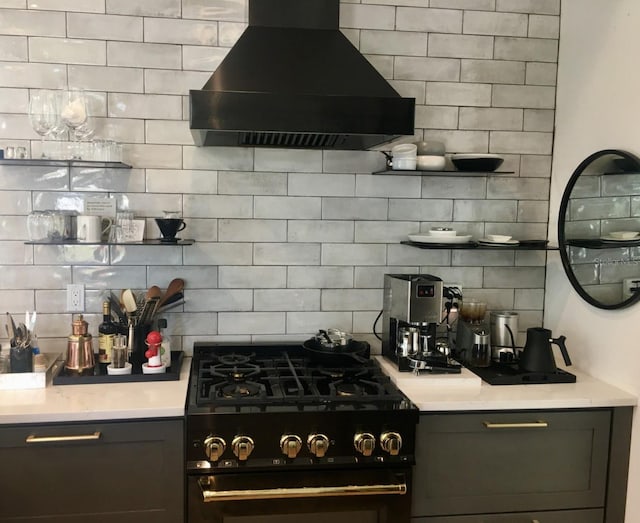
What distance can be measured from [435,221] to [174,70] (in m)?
1.30

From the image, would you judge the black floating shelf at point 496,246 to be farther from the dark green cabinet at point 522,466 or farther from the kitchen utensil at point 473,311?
the dark green cabinet at point 522,466

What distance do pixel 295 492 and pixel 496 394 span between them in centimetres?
81

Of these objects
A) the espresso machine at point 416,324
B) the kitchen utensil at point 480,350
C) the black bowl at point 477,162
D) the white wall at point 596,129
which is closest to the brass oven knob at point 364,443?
the espresso machine at point 416,324

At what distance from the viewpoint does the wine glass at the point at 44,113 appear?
7.93ft

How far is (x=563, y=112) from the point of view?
2.81 meters

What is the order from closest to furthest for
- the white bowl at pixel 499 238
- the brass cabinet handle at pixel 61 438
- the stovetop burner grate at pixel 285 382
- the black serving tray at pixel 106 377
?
the brass cabinet handle at pixel 61 438 < the stovetop burner grate at pixel 285 382 < the black serving tray at pixel 106 377 < the white bowl at pixel 499 238

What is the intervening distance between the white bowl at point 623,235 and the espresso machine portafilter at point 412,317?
0.69m

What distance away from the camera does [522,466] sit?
2.27 meters

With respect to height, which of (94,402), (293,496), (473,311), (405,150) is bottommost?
(293,496)

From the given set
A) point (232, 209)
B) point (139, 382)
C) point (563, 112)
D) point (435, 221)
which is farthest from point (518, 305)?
point (139, 382)

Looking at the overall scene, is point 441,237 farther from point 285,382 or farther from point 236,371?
point 236,371

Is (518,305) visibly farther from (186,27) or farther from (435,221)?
(186,27)

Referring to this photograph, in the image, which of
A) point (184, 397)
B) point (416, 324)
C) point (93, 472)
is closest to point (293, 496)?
point (184, 397)

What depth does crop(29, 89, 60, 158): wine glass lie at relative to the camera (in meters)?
2.42
